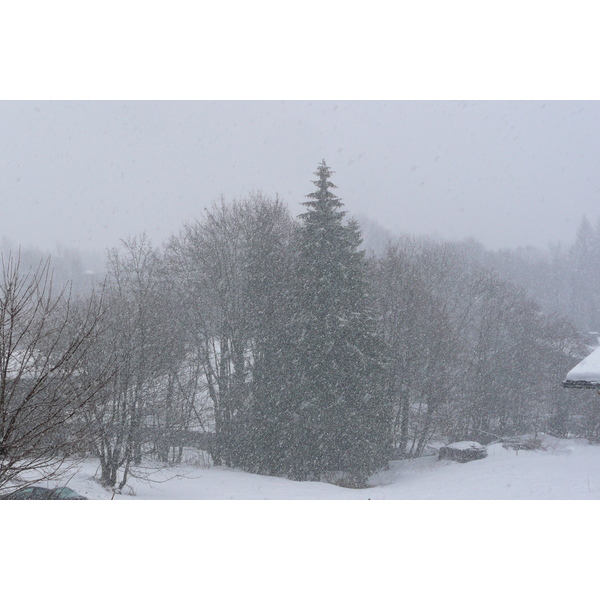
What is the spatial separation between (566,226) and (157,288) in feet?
105

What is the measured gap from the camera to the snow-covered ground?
1358 centimetres

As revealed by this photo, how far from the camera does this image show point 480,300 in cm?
3162

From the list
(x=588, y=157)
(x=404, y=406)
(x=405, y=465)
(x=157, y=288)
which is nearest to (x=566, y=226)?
(x=588, y=157)

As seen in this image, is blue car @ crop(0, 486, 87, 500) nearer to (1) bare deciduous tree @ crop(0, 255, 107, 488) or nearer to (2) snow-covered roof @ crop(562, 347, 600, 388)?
(1) bare deciduous tree @ crop(0, 255, 107, 488)

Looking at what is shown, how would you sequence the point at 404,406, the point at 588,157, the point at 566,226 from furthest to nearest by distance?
the point at 566,226 → the point at 588,157 → the point at 404,406

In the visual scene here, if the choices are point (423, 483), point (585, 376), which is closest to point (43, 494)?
point (585, 376)

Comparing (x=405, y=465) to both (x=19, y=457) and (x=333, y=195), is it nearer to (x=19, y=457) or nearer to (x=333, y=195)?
(x=333, y=195)

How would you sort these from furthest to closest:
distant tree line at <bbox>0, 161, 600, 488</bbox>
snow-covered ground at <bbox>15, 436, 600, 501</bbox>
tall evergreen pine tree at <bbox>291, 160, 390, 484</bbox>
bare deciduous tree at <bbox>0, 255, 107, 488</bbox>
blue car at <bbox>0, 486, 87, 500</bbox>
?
tall evergreen pine tree at <bbox>291, 160, 390, 484</bbox>
distant tree line at <bbox>0, 161, 600, 488</bbox>
snow-covered ground at <bbox>15, 436, 600, 501</bbox>
blue car at <bbox>0, 486, 87, 500</bbox>
bare deciduous tree at <bbox>0, 255, 107, 488</bbox>

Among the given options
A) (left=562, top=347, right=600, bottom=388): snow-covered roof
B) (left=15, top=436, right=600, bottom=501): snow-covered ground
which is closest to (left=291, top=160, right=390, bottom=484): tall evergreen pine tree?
(left=15, top=436, right=600, bottom=501): snow-covered ground

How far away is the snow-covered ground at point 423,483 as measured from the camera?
44.5 feet

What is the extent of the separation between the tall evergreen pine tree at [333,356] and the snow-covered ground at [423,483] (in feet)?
5.59

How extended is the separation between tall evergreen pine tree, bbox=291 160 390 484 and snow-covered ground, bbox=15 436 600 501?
5.59 feet

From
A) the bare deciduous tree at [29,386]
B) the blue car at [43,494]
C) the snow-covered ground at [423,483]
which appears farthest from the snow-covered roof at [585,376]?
the blue car at [43,494]

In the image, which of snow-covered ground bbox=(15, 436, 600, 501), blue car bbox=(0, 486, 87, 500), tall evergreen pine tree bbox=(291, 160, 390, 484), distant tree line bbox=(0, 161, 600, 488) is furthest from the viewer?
tall evergreen pine tree bbox=(291, 160, 390, 484)
